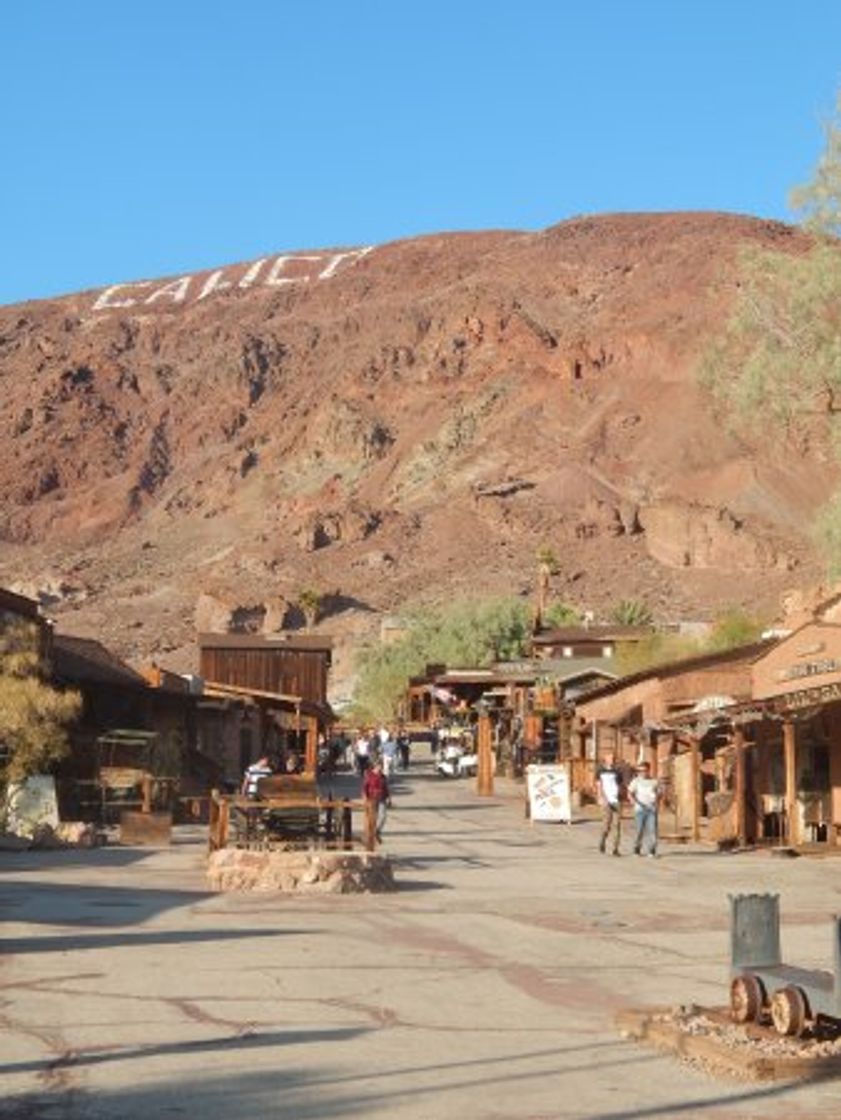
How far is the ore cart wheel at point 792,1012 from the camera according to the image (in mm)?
9078

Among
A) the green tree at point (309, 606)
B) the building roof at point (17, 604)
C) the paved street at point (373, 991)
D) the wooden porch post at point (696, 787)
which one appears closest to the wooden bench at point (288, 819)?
the paved street at point (373, 991)

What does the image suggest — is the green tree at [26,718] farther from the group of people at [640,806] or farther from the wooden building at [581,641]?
the wooden building at [581,641]

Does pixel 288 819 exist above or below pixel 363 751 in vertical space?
below

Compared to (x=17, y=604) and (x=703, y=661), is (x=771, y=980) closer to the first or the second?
(x=17, y=604)

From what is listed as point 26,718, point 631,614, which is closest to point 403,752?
point 26,718

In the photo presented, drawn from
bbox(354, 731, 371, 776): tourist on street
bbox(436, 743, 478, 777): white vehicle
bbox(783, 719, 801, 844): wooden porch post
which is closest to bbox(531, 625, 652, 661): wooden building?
bbox(436, 743, 478, 777): white vehicle

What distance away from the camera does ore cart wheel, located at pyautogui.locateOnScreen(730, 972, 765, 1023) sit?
375 inches

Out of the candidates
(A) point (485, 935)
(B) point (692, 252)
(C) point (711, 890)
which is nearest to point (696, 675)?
(C) point (711, 890)

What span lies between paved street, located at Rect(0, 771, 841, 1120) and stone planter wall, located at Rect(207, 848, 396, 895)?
17.2 inches

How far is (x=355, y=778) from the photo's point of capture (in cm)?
5550

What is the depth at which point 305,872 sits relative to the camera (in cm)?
1945

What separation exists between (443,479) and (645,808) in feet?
394

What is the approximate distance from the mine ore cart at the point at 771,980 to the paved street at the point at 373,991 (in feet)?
2.20

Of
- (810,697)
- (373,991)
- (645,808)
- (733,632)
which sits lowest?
(373,991)
